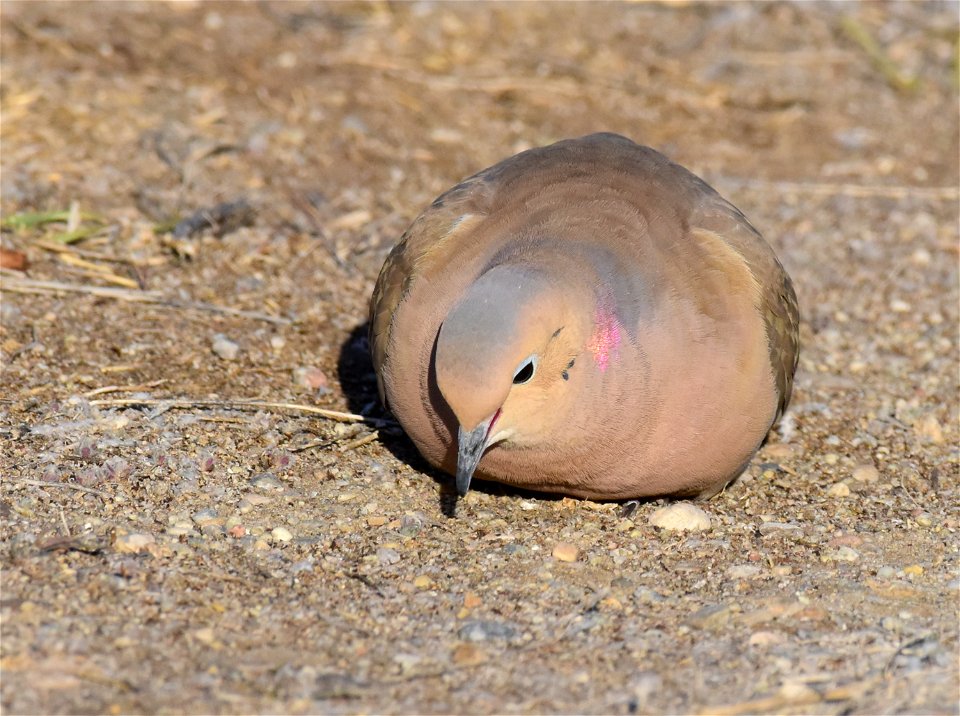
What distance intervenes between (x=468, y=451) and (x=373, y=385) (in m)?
1.73

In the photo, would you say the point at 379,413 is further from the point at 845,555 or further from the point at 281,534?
the point at 845,555

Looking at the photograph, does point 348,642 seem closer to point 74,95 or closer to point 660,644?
point 660,644

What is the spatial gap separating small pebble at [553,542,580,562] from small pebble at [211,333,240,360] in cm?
191

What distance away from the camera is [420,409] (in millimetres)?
4613

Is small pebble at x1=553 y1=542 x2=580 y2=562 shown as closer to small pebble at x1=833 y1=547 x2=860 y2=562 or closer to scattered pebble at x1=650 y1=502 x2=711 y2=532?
scattered pebble at x1=650 y1=502 x2=711 y2=532

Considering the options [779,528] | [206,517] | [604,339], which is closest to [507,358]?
[604,339]

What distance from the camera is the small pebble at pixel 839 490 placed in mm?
5188

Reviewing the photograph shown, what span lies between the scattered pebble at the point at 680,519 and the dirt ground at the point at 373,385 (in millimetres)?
65

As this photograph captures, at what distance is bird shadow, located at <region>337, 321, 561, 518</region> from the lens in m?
5.05

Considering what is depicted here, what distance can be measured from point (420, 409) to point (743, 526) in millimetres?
1305

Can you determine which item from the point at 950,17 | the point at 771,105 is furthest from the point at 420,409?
the point at 950,17

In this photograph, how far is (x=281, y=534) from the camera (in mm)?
4566

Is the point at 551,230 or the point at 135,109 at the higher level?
the point at 551,230

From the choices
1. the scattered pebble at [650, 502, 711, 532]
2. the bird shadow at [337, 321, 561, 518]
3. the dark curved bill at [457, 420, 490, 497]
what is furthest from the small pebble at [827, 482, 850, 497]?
the dark curved bill at [457, 420, 490, 497]
